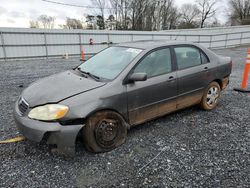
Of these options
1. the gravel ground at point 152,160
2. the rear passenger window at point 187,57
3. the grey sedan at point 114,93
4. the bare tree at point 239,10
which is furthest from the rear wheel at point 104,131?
the bare tree at point 239,10

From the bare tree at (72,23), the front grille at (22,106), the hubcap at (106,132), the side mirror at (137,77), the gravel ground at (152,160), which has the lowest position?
the gravel ground at (152,160)

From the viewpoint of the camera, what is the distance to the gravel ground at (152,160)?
2193 mm

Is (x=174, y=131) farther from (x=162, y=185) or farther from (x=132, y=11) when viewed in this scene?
(x=132, y=11)

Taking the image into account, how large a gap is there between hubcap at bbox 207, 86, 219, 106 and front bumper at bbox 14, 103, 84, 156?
3004 millimetres

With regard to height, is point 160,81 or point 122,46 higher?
point 122,46

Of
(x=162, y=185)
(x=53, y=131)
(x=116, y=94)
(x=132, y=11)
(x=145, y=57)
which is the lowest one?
(x=162, y=185)

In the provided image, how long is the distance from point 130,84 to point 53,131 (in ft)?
4.20

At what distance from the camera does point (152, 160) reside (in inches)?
101

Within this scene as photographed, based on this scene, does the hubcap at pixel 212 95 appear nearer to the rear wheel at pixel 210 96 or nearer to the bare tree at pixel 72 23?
the rear wheel at pixel 210 96

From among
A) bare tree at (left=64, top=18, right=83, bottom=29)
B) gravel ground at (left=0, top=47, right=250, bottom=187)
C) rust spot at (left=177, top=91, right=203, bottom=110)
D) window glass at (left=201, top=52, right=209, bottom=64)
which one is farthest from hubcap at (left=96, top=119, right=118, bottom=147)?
bare tree at (left=64, top=18, right=83, bottom=29)

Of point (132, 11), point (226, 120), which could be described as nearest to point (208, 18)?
point (132, 11)

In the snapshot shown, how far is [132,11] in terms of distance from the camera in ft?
130

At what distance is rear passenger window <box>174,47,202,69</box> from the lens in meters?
3.57

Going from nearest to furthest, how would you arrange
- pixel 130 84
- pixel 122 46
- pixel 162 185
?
1. pixel 162 185
2. pixel 130 84
3. pixel 122 46
